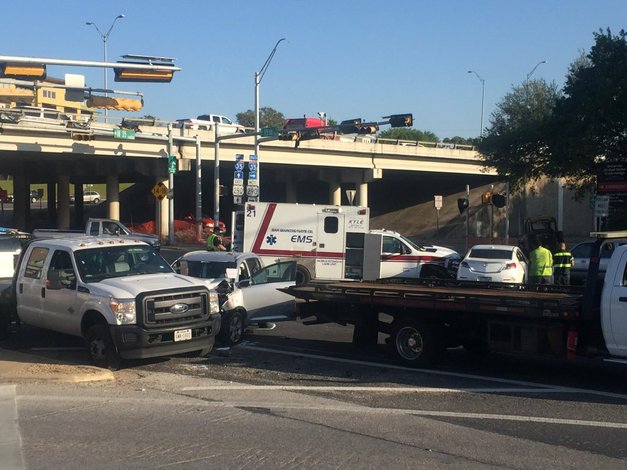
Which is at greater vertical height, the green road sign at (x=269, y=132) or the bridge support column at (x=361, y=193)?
the green road sign at (x=269, y=132)

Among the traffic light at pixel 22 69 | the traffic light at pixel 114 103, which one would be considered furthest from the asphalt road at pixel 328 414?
the traffic light at pixel 114 103

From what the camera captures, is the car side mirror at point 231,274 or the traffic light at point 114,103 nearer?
the car side mirror at point 231,274

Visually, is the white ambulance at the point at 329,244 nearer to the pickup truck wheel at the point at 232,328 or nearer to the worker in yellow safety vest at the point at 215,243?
the worker in yellow safety vest at the point at 215,243

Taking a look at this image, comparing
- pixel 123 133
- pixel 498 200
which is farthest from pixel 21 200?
pixel 498 200

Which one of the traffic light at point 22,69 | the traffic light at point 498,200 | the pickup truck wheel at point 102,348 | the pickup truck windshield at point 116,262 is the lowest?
the pickup truck wheel at point 102,348

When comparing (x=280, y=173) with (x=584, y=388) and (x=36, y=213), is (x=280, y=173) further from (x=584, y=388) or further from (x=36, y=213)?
(x=584, y=388)

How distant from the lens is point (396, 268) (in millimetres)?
24062

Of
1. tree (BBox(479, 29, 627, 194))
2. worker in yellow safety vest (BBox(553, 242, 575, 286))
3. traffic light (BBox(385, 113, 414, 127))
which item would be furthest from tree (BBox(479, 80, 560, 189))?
worker in yellow safety vest (BBox(553, 242, 575, 286))

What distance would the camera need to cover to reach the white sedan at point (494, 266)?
22875mm

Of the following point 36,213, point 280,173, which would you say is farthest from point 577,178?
point 36,213

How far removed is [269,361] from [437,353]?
8.61 feet

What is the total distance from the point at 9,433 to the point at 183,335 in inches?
148

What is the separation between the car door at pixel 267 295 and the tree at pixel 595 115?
17088 mm

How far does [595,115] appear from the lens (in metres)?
28.5
